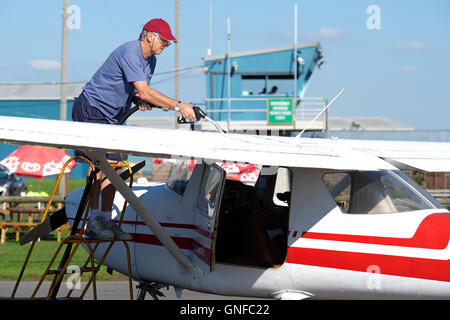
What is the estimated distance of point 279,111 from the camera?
1234 inches

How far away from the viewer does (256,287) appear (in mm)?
5992

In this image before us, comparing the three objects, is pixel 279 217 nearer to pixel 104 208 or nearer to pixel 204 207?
pixel 204 207

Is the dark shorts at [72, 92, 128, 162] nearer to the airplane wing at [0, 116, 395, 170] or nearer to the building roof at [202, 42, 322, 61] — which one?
the airplane wing at [0, 116, 395, 170]

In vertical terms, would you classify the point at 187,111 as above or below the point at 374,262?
above

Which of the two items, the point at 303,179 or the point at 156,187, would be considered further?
the point at 156,187

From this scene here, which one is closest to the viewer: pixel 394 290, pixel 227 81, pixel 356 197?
pixel 394 290

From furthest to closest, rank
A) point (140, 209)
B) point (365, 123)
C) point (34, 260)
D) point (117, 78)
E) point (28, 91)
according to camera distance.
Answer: point (365, 123), point (28, 91), point (34, 260), point (117, 78), point (140, 209)

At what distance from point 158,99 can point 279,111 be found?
25.6 metres

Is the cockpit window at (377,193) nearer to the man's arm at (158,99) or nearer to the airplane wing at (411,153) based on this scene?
the airplane wing at (411,153)

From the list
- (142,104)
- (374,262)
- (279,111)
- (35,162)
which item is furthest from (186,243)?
(279,111)

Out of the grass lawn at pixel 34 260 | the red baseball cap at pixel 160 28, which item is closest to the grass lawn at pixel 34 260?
the grass lawn at pixel 34 260

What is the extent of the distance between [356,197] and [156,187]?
2.32m
